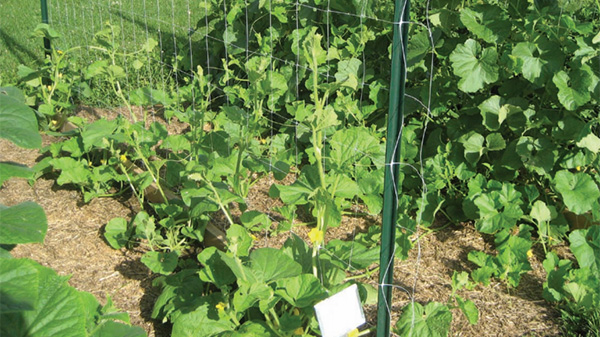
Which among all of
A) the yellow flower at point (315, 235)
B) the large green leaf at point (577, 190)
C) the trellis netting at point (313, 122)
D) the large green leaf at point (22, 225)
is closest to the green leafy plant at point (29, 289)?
the large green leaf at point (22, 225)

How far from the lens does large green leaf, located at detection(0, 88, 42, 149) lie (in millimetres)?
1525

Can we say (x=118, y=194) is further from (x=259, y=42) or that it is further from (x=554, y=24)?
(x=554, y=24)

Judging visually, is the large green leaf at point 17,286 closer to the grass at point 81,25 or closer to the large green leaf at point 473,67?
the large green leaf at point 473,67

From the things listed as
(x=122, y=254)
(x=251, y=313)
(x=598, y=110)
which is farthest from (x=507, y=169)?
(x=122, y=254)

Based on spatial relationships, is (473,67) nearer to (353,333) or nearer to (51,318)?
(353,333)

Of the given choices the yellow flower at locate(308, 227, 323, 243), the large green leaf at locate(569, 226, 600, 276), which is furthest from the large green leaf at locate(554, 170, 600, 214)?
the yellow flower at locate(308, 227, 323, 243)

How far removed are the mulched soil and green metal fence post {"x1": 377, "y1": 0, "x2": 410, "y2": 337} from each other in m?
0.22

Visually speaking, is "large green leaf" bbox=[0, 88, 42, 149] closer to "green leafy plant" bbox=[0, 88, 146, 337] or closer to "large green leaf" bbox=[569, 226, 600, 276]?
"green leafy plant" bbox=[0, 88, 146, 337]

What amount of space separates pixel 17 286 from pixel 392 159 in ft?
3.86

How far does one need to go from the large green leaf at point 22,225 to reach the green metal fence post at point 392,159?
1.02m

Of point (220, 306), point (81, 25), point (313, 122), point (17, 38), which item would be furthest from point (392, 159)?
point (17, 38)

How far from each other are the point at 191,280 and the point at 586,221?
6.05 ft

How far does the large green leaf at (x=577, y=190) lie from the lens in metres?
2.94

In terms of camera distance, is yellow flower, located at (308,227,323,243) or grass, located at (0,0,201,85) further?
grass, located at (0,0,201,85)
